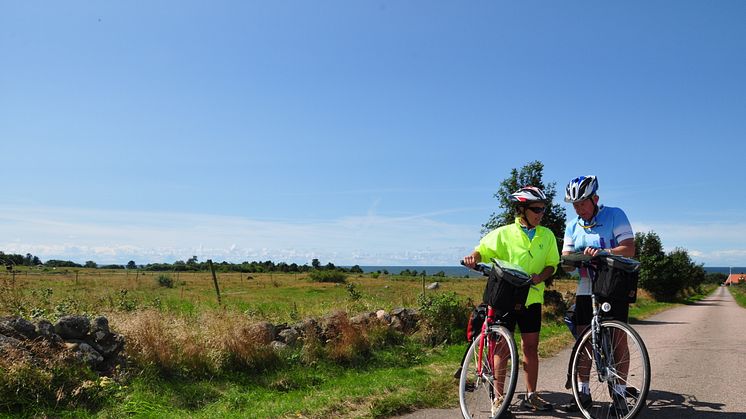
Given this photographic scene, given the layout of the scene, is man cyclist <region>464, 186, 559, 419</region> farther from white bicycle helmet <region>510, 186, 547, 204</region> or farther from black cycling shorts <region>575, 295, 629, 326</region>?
black cycling shorts <region>575, 295, 629, 326</region>

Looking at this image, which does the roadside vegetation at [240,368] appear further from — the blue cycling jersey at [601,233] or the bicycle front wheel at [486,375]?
the blue cycling jersey at [601,233]

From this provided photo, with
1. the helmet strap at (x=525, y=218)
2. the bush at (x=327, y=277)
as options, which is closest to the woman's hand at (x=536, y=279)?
the helmet strap at (x=525, y=218)

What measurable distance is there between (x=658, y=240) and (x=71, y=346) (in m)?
49.9

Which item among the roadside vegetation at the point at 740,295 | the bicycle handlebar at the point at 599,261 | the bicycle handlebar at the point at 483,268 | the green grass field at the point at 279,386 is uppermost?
the bicycle handlebar at the point at 599,261

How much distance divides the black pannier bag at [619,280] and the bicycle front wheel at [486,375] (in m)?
0.99

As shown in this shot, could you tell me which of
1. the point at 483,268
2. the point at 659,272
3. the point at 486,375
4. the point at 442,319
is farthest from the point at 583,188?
the point at 659,272

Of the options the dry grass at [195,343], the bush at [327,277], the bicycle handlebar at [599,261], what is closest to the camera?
the bicycle handlebar at [599,261]

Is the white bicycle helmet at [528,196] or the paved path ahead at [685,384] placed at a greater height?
the white bicycle helmet at [528,196]

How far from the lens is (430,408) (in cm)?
527

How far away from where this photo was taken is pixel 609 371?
4.38 meters

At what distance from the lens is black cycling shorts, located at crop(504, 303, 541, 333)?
15.5 ft

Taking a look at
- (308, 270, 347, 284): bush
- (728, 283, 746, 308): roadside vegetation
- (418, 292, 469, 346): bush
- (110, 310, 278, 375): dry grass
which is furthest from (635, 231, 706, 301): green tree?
(110, 310, 278, 375): dry grass

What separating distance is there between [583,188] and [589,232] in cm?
47

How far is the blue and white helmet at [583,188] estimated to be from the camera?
498 cm
